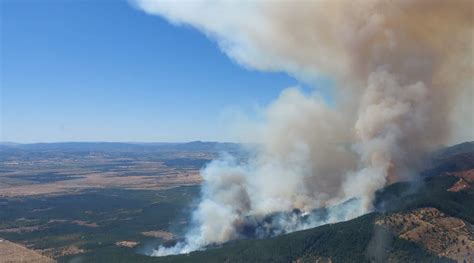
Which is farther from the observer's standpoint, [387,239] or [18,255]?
[18,255]

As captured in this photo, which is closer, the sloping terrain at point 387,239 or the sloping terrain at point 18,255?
the sloping terrain at point 387,239

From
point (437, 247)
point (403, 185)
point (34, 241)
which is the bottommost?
point (34, 241)

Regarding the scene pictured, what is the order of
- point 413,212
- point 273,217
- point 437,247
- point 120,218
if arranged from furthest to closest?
point 120,218 < point 273,217 < point 413,212 < point 437,247

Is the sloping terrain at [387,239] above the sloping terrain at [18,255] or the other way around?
above

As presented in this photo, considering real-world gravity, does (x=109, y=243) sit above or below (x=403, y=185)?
below

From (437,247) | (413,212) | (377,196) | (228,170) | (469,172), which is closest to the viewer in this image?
(437,247)

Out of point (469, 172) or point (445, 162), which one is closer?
point (469, 172)

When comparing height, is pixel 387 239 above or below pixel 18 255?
above

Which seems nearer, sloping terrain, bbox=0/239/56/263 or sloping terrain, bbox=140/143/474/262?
sloping terrain, bbox=140/143/474/262

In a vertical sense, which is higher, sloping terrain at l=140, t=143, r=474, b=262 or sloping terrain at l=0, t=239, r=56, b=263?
sloping terrain at l=140, t=143, r=474, b=262

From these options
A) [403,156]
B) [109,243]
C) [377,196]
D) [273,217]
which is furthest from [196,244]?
[403,156]

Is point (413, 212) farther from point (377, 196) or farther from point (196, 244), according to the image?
point (196, 244)
